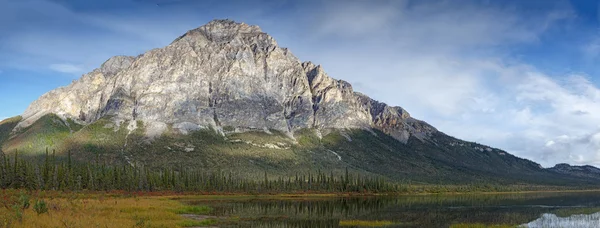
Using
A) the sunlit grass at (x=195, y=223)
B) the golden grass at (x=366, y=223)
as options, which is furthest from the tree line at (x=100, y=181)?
the golden grass at (x=366, y=223)

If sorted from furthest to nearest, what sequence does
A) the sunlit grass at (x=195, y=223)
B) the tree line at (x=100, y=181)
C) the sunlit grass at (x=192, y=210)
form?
the tree line at (x=100, y=181), the sunlit grass at (x=192, y=210), the sunlit grass at (x=195, y=223)

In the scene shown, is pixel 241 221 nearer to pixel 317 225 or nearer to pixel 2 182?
pixel 317 225

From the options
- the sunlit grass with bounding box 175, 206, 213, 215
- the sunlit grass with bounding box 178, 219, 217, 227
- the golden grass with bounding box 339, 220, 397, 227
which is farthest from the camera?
the sunlit grass with bounding box 175, 206, 213, 215

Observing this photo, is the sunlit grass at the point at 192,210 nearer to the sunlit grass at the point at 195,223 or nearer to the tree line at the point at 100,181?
the sunlit grass at the point at 195,223

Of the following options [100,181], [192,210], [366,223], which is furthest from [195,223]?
[100,181]

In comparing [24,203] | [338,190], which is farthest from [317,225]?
[338,190]

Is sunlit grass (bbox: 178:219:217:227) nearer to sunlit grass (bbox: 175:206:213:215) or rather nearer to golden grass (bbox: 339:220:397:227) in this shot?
sunlit grass (bbox: 175:206:213:215)

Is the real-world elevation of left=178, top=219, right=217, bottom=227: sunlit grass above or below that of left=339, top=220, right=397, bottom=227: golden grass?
above

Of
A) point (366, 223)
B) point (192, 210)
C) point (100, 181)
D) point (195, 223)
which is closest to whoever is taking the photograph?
point (195, 223)

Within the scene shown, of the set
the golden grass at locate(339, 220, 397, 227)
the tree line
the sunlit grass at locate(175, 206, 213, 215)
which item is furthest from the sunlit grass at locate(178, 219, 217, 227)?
the tree line

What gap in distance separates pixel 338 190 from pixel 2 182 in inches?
4980

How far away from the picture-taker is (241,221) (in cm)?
5678

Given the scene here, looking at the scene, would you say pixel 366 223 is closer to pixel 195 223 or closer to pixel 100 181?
pixel 195 223

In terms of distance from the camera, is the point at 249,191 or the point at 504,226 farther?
the point at 249,191
